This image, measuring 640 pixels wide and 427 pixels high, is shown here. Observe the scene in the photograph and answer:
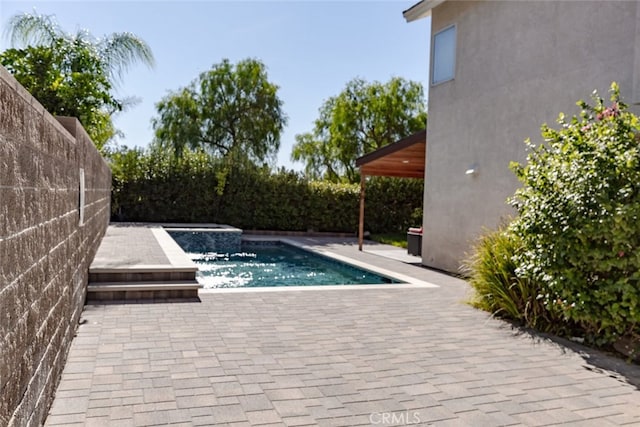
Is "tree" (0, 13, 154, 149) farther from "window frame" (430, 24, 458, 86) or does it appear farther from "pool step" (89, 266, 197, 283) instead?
"window frame" (430, 24, 458, 86)

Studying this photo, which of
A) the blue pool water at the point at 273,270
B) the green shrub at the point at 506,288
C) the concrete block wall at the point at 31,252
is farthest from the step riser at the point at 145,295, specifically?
the green shrub at the point at 506,288

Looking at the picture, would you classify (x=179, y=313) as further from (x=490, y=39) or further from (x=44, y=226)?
(x=490, y=39)

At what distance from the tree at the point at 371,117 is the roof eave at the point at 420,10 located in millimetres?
17177

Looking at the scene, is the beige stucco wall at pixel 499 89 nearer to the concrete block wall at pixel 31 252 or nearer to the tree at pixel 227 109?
the concrete block wall at pixel 31 252

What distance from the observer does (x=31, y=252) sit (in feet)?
8.97

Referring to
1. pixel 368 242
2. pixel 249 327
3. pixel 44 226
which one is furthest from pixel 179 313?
pixel 368 242

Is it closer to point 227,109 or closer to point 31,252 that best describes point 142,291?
point 31,252

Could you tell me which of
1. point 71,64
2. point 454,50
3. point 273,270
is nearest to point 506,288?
point 454,50

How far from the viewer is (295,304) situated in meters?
7.37

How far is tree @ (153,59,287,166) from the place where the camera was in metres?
25.9

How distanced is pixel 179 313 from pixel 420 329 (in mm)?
3235

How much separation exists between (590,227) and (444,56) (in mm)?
7273

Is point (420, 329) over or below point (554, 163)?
below

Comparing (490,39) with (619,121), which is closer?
(619,121)
